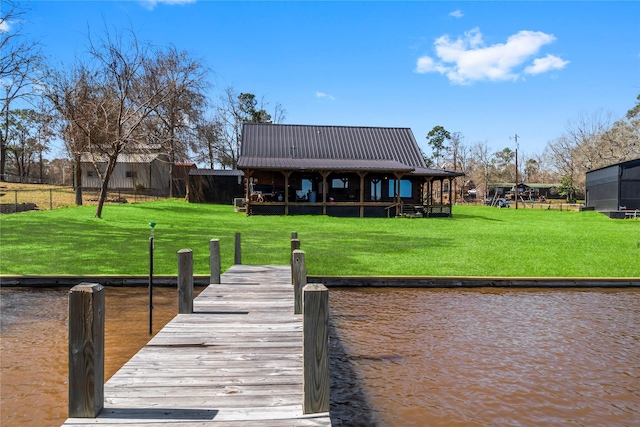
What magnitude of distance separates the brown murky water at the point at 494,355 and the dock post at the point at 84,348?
2621 mm

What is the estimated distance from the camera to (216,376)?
4.27 m

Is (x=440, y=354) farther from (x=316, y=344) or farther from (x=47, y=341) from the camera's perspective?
(x=47, y=341)

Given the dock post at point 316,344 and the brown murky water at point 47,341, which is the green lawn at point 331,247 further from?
the dock post at point 316,344

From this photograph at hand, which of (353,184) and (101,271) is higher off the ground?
(353,184)

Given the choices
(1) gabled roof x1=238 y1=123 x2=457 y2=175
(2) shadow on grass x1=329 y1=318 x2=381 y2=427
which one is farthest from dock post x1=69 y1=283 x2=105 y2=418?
(1) gabled roof x1=238 y1=123 x2=457 y2=175

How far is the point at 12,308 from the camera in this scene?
8.62m

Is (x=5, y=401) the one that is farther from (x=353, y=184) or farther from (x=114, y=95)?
(x=353, y=184)

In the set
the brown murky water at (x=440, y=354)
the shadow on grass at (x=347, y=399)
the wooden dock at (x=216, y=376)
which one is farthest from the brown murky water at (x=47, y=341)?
the shadow on grass at (x=347, y=399)

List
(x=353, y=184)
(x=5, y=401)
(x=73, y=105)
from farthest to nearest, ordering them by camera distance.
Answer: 1. (x=353, y=184)
2. (x=73, y=105)
3. (x=5, y=401)

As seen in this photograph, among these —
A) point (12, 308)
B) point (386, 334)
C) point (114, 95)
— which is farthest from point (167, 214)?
point (386, 334)

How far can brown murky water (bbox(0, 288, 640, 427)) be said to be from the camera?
496 cm

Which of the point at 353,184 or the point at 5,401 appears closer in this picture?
the point at 5,401

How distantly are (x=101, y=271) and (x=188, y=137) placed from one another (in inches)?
1100

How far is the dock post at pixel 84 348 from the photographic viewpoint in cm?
344
